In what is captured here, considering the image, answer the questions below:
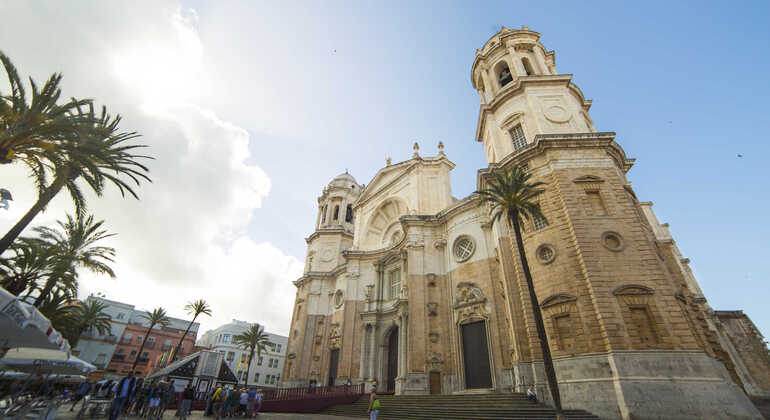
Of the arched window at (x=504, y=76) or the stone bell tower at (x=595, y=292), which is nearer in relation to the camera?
the stone bell tower at (x=595, y=292)

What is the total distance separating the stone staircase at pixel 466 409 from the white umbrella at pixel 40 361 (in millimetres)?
13626

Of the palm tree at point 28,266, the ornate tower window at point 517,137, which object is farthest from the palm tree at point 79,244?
the ornate tower window at point 517,137

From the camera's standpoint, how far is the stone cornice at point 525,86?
2175cm

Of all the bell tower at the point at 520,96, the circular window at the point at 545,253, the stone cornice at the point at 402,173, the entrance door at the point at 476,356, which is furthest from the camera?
the stone cornice at the point at 402,173

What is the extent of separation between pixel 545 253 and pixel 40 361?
21.2m

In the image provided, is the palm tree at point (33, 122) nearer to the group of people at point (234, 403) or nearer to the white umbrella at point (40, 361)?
the white umbrella at point (40, 361)

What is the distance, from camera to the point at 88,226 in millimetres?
21156

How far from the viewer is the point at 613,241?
50.7 feet

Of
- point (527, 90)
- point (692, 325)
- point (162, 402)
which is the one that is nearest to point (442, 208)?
point (527, 90)

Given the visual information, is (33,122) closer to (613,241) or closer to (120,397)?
(120,397)

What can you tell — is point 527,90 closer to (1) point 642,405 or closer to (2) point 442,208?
(2) point 442,208

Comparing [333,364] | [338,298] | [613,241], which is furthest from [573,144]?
[333,364]

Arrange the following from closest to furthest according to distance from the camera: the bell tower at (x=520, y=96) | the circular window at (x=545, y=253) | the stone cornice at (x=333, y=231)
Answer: the circular window at (x=545, y=253)
the bell tower at (x=520, y=96)
the stone cornice at (x=333, y=231)

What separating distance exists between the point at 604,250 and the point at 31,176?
24558mm
